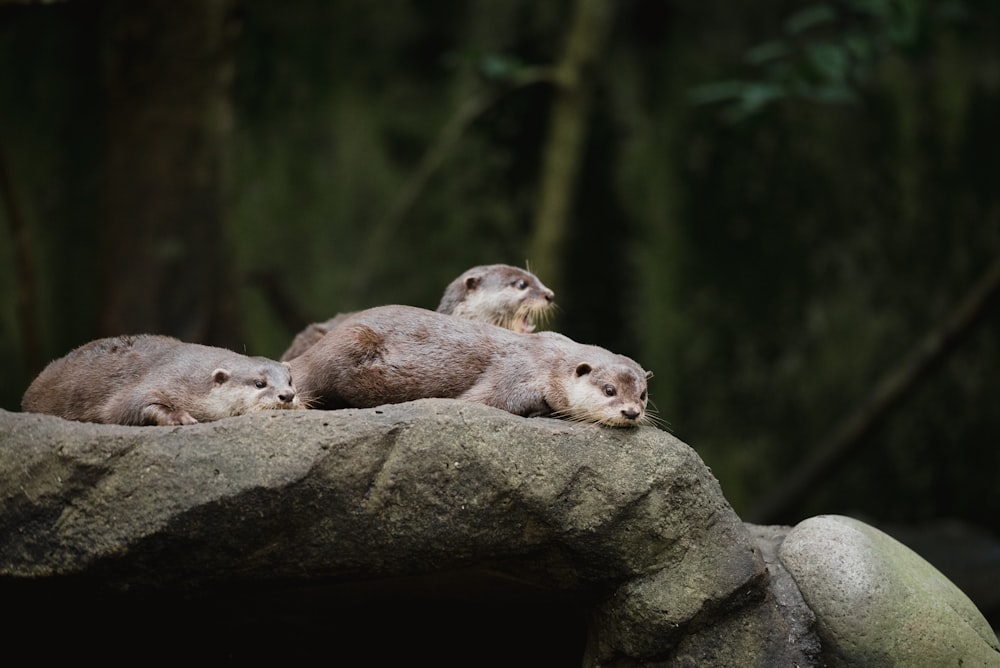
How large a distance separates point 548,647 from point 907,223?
16.1 ft

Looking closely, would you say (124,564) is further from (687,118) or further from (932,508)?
(932,508)

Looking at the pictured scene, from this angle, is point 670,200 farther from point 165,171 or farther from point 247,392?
point 247,392

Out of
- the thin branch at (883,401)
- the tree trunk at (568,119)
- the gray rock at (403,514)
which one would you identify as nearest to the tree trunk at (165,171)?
the tree trunk at (568,119)

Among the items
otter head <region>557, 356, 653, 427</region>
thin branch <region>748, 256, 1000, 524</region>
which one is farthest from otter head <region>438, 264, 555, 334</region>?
thin branch <region>748, 256, 1000, 524</region>

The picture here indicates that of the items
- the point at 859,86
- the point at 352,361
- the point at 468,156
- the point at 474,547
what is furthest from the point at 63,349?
the point at 859,86

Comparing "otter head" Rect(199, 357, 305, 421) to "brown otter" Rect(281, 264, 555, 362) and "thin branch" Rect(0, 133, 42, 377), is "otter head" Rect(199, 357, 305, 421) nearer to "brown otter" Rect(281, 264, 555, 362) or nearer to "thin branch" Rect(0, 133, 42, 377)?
"brown otter" Rect(281, 264, 555, 362)

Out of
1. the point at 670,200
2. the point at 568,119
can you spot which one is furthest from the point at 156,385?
the point at 670,200

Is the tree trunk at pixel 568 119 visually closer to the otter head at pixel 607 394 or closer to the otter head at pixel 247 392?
the otter head at pixel 607 394

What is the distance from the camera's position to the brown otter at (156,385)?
147 inches

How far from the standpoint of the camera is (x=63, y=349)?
23.4ft

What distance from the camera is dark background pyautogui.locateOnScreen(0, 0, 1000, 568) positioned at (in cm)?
766

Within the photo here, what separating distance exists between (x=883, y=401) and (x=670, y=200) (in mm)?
1855

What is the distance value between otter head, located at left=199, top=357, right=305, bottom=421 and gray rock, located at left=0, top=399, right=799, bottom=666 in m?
0.25

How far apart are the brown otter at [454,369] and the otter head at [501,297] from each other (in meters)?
0.62
